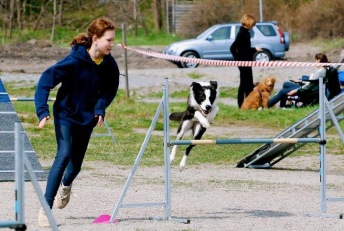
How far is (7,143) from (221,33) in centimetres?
2780

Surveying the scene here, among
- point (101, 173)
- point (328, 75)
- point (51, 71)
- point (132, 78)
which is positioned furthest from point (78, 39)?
point (132, 78)

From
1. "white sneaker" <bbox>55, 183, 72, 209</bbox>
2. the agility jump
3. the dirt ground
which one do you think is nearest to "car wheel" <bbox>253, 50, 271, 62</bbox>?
the dirt ground

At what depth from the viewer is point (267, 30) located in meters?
38.3

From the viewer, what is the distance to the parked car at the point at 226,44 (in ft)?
124

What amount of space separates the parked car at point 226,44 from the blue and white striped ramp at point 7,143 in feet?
87.5

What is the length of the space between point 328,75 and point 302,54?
22080mm

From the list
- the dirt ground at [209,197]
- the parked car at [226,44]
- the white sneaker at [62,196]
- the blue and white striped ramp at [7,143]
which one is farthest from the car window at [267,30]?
the white sneaker at [62,196]

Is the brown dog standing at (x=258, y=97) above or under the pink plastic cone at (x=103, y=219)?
under

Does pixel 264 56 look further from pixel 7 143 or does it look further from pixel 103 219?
pixel 103 219

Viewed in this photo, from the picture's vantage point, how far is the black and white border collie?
1255 centimetres

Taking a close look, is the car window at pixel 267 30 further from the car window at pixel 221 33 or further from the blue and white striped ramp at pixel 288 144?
the blue and white striped ramp at pixel 288 144

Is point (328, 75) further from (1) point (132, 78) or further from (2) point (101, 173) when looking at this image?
(1) point (132, 78)

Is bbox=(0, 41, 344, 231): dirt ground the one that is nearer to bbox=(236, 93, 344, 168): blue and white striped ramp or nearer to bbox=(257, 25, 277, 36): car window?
bbox=(236, 93, 344, 168): blue and white striped ramp

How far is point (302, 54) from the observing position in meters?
42.2
